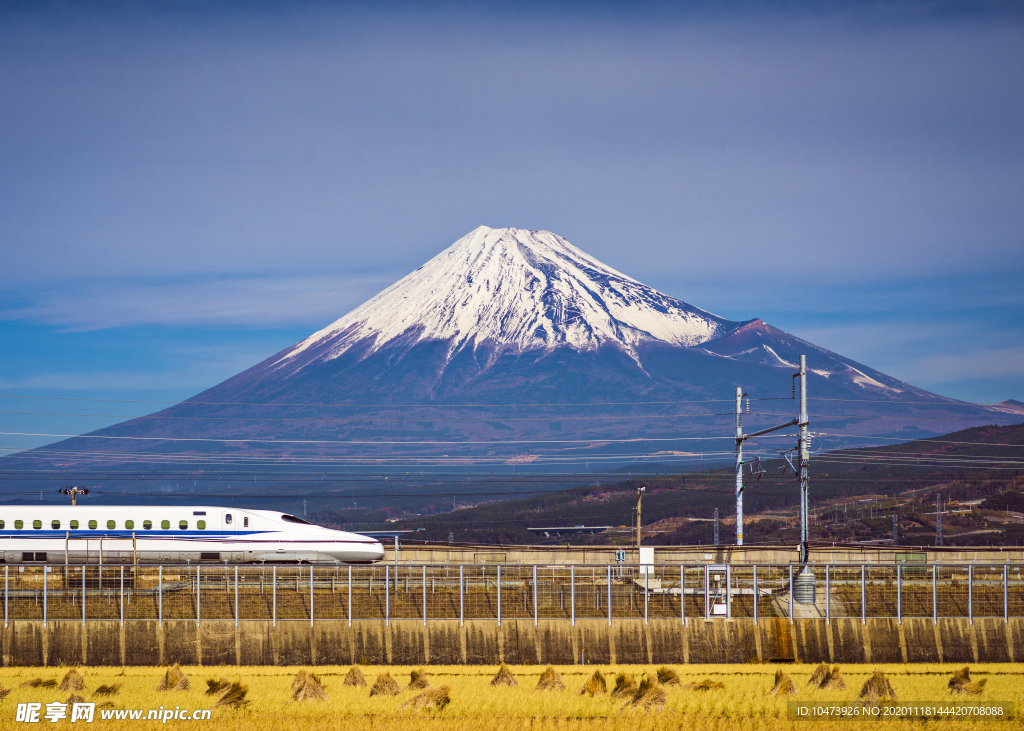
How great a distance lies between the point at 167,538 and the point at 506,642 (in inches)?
1077

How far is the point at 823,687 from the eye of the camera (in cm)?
3662

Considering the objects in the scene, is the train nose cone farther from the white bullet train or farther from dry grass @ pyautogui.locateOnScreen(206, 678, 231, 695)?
dry grass @ pyautogui.locateOnScreen(206, 678, 231, 695)

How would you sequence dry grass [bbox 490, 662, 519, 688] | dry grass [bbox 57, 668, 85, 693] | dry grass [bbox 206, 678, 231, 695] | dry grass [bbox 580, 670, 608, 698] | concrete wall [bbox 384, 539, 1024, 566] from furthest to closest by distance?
concrete wall [bbox 384, 539, 1024, 566] < dry grass [bbox 490, 662, 519, 688] < dry grass [bbox 57, 668, 85, 693] < dry grass [bbox 580, 670, 608, 698] < dry grass [bbox 206, 678, 231, 695]

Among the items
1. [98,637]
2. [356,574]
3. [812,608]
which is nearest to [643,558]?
[812,608]

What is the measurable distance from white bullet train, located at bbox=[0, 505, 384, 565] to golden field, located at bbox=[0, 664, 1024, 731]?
20831 millimetres

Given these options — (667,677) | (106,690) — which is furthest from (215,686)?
(667,677)

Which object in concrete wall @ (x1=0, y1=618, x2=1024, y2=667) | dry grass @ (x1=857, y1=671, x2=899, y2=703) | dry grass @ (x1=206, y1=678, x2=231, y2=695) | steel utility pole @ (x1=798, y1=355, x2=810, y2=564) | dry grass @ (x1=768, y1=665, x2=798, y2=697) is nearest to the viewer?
dry grass @ (x1=857, y1=671, x2=899, y2=703)

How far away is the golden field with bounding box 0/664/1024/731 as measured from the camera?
32.4m

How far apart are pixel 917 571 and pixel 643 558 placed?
56.2 ft

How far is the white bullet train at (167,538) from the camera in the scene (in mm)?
62562

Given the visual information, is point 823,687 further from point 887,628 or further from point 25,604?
point 25,604

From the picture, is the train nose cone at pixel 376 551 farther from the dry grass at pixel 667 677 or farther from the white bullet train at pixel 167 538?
the dry grass at pixel 667 677

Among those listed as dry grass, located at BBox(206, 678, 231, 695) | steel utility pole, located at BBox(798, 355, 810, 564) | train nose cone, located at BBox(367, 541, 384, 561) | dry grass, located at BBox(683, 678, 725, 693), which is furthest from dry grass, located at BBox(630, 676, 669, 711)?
train nose cone, located at BBox(367, 541, 384, 561)

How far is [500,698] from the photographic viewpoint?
1425 inches
